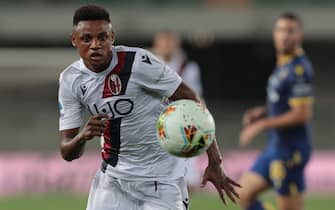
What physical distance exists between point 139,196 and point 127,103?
582 mm

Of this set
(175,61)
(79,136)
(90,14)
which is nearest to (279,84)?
(175,61)

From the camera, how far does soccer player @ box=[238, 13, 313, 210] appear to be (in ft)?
29.2

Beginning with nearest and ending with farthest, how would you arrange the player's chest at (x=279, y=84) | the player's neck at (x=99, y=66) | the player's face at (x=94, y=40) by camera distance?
the player's face at (x=94, y=40) < the player's neck at (x=99, y=66) < the player's chest at (x=279, y=84)

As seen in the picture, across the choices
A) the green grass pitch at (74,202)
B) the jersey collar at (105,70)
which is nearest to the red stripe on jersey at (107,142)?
the jersey collar at (105,70)

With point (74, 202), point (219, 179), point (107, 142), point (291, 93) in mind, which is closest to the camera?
point (219, 179)

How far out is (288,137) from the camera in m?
9.12

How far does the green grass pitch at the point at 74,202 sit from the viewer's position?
40.3ft

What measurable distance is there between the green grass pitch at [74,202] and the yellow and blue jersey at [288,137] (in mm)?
2936

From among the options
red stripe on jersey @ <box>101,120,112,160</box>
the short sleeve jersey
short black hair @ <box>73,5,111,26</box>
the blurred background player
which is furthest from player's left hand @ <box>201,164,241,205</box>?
the blurred background player

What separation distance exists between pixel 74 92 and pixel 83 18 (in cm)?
47

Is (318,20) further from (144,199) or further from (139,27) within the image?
(144,199)

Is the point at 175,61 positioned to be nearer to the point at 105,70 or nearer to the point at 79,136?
the point at 105,70

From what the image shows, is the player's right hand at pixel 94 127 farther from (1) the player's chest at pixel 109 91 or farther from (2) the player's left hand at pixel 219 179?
(2) the player's left hand at pixel 219 179

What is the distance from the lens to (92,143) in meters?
16.9
